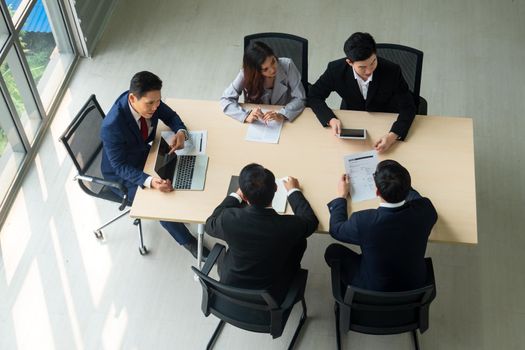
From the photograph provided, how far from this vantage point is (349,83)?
13.5 ft

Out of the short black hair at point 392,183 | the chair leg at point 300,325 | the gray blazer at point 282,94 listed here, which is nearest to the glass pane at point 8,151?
the gray blazer at point 282,94

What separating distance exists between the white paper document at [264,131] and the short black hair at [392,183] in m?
0.89

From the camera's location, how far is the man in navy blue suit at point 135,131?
367 centimetres

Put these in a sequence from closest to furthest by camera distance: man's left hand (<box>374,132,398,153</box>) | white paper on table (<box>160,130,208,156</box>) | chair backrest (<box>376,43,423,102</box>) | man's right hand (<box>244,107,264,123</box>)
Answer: man's left hand (<box>374,132,398,153</box>), white paper on table (<box>160,130,208,156</box>), man's right hand (<box>244,107,264,123</box>), chair backrest (<box>376,43,423,102</box>)

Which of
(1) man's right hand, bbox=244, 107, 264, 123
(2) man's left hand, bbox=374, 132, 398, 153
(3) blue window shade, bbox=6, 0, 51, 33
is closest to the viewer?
(2) man's left hand, bbox=374, 132, 398, 153

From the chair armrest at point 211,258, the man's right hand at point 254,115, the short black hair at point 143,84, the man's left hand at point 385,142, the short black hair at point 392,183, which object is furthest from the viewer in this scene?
the man's right hand at point 254,115

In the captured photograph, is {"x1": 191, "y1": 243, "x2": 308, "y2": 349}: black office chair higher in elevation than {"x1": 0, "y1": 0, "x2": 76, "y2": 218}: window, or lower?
lower

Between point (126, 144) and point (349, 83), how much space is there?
1.42 metres

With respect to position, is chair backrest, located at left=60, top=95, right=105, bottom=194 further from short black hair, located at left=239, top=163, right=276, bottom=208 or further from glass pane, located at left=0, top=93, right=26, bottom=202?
short black hair, located at left=239, top=163, right=276, bottom=208

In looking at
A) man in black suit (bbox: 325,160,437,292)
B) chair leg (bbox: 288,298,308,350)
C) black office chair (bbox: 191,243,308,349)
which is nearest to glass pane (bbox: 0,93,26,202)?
black office chair (bbox: 191,243,308,349)

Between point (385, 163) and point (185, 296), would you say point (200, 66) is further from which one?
point (385, 163)

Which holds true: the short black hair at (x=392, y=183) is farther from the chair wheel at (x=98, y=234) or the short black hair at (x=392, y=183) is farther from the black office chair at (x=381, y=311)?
the chair wheel at (x=98, y=234)

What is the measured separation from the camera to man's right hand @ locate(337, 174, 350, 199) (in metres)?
3.56

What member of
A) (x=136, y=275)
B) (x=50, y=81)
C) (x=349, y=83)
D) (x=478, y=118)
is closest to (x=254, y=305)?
(x=136, y=275)
